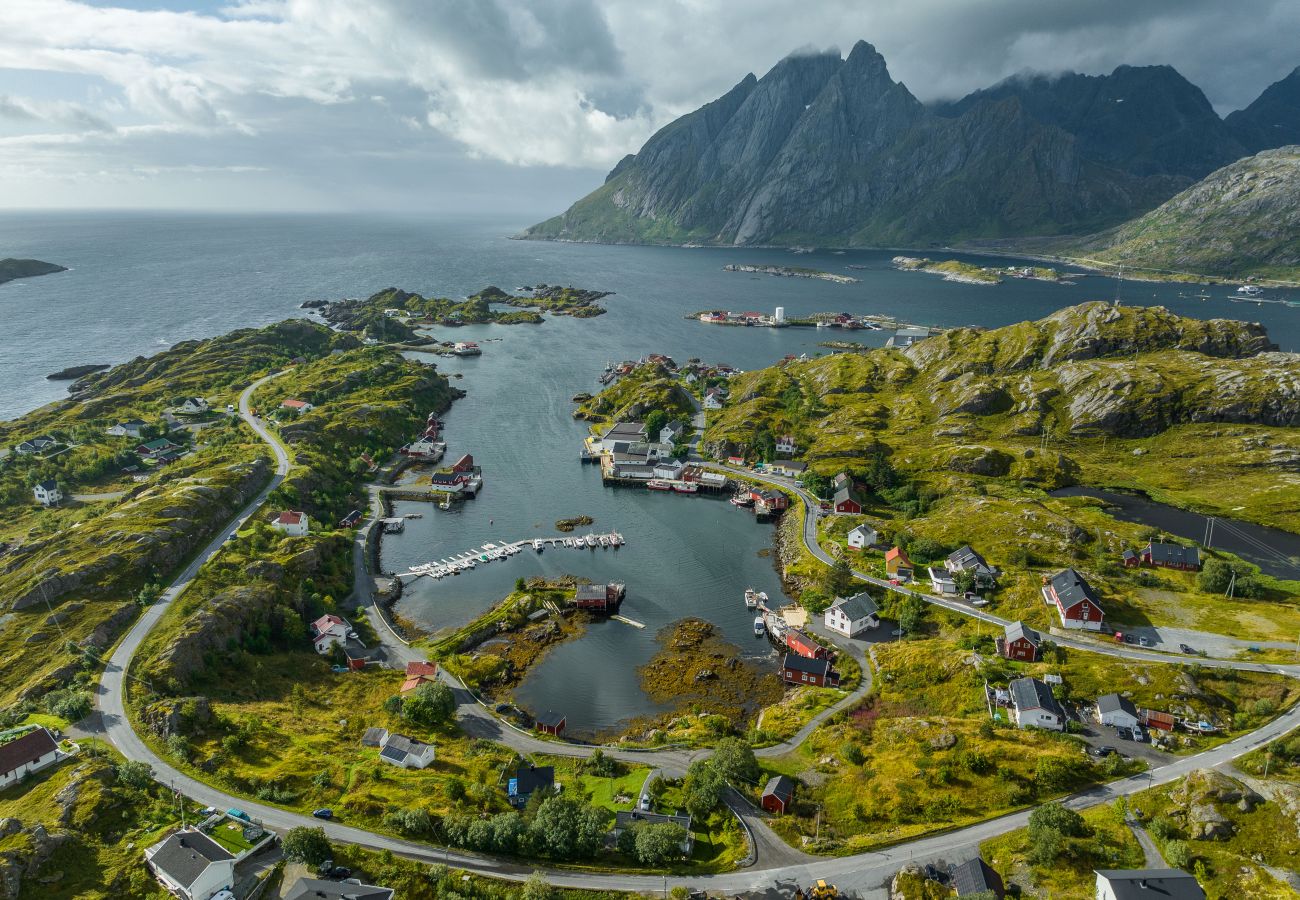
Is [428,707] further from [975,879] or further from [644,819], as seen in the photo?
[975,879]

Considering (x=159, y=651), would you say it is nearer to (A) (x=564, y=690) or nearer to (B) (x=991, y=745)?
(A) (x=564, y=690)

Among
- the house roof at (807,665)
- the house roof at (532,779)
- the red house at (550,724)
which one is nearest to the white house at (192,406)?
the red house at (550,724)

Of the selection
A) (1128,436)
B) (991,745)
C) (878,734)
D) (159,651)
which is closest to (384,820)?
(159,651)

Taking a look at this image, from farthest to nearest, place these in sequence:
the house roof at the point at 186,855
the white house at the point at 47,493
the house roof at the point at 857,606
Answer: the white house at the point at 47,493 → the house roof at the point at 857,606 → the house roof at the point at 186,855

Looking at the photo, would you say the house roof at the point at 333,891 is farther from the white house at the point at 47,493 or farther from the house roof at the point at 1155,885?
the white house at the point at 47,493

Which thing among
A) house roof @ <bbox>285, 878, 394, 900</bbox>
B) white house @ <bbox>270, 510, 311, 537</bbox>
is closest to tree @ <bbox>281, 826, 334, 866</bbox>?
house roof @ <bbox>285, 878, 394, 900</bbox>
